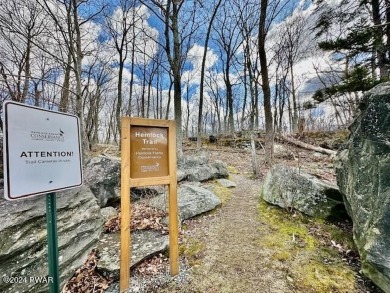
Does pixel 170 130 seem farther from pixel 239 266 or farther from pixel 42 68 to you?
pixel 42 68

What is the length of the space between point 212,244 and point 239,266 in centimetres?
64

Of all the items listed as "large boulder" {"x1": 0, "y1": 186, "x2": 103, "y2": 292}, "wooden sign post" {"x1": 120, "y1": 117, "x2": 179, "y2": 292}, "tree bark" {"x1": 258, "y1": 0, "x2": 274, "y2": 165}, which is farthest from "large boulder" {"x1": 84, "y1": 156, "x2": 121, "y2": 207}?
"tree bark" {"x1": 258, "y1": 0, "x2": 274, "y2": 165}

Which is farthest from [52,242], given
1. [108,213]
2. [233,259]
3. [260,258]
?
[108,213]

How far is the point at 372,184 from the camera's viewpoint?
2.60 m

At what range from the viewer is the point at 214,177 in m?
6.84

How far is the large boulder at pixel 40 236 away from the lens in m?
2.15

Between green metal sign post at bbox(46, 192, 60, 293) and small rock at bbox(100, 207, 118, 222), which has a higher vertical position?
green metal sign post at bbox(46, 192, 60, 293)

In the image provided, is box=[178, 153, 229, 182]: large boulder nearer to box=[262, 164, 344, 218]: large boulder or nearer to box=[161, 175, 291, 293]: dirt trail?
box=[161, 175, 291, 293]: dirt trail

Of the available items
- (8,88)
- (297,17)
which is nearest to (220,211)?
(8,88)

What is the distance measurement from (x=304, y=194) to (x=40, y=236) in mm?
4339

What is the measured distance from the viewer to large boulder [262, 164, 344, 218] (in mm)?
3879

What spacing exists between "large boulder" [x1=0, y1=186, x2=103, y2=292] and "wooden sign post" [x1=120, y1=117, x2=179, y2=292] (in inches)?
30.6

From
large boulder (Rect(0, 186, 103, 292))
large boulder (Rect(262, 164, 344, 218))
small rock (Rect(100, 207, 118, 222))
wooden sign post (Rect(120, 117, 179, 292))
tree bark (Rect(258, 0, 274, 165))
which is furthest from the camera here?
tree bark (Rect(258, 0, 274, 165))

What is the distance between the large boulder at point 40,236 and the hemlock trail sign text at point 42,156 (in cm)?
101
